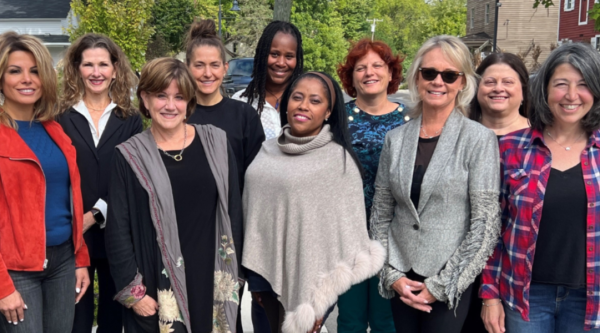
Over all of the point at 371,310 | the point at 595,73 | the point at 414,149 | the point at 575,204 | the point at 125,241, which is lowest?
the point at 371,310

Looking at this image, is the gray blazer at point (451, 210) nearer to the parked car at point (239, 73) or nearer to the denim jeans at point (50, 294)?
the denim jeans at point (50, 294)

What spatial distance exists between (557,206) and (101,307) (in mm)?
2833

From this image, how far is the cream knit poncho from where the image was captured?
9.69 feet

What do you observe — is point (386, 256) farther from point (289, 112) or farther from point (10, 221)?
point (10, 221)

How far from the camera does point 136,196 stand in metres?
2.82

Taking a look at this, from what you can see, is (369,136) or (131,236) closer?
(131,236)

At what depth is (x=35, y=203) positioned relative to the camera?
2816 millimetres

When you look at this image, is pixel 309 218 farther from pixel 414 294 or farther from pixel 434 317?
pixel 434 317

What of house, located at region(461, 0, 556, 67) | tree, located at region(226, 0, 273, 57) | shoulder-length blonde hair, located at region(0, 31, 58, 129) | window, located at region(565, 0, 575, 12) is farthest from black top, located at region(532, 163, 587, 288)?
tree, located at region(226, 0, 273, 57)

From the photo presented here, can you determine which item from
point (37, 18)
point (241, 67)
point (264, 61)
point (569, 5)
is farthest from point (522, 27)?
point (264, 61)

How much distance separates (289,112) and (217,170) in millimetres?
556

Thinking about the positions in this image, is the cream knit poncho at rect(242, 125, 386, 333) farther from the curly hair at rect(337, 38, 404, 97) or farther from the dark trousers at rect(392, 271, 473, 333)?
the curly hair at rect(337, 38, 404, 97)

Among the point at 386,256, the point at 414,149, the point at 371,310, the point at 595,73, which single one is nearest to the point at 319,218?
the point at 386,256

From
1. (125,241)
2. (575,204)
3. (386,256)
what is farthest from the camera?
(386,256)
